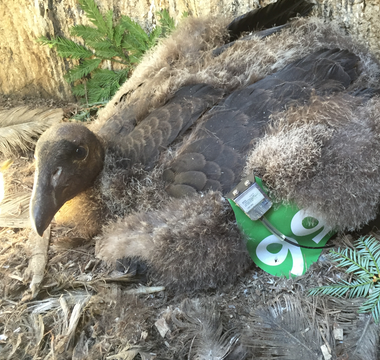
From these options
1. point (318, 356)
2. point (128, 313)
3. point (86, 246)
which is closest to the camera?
point (318, 356)

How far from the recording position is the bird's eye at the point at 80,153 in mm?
1214

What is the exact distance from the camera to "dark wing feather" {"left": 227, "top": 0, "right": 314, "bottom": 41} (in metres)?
1.45

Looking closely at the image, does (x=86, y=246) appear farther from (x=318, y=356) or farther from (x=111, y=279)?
(x=318, y=356)

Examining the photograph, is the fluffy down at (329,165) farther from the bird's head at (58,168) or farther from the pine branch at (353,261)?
the bird's head at (58,168)

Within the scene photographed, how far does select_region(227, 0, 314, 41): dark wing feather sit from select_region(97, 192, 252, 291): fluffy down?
77cm

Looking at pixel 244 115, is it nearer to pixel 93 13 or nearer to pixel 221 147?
pixel 221 147

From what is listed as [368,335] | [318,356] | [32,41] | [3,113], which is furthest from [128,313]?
[32,41]

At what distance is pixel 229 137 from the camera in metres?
1.16

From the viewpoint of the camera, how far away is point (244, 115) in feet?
3.89

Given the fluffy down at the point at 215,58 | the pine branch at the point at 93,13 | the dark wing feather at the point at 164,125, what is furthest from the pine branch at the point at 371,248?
the pine branch at the point at 93,13

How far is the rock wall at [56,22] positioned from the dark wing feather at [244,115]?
336 mm

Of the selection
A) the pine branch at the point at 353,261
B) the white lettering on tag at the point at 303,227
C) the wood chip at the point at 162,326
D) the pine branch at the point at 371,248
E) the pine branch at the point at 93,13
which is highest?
the pine branch at the point at 93,13

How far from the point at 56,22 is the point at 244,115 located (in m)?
1.18

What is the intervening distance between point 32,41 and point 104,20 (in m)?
0.40
